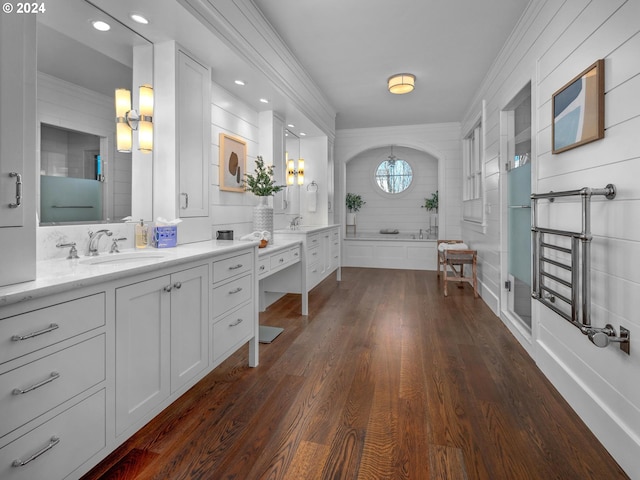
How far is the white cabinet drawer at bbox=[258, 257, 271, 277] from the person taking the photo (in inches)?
107

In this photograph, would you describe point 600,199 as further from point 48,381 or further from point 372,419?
point 48,381

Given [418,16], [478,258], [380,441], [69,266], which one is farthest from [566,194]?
[478,258]

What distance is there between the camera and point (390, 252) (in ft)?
21.9

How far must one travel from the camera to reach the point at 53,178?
5.69 ft

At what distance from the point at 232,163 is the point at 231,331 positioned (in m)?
1.85

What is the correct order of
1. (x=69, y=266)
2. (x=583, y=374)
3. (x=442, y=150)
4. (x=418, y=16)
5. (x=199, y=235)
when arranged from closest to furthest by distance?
(x=69, y=266), (x=583, y=374), (x=199, y=235), (x=418, y=16), (x=442, y=150)

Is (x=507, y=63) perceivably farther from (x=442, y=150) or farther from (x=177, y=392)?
(x=177, y=392)

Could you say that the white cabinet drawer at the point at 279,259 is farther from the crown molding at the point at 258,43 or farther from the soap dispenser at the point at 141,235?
the crown molding at the point at 258,43

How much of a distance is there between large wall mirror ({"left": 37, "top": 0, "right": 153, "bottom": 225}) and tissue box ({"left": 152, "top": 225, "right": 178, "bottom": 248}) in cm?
22

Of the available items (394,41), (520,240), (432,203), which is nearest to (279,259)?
(520,240)

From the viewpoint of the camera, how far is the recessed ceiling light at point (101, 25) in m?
1.99

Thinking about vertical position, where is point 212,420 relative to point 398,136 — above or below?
below

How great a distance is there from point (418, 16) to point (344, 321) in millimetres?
2747

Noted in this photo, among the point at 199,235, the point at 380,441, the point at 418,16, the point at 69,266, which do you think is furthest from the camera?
the point at 418,16
